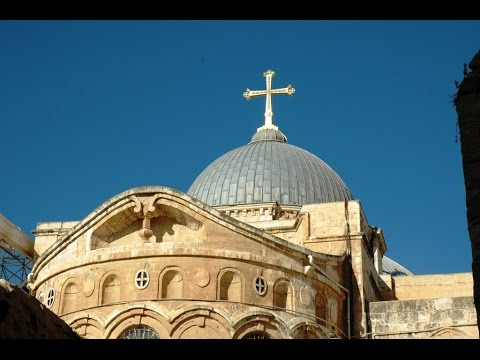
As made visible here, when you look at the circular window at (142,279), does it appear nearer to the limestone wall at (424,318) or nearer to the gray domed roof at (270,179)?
the limestone wall at (424,318)

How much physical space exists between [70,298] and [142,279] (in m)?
2.35

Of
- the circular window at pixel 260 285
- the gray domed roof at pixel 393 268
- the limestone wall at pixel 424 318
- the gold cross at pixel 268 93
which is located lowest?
the limestone wall at pixel 424 318

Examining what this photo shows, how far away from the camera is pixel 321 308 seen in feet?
83.4

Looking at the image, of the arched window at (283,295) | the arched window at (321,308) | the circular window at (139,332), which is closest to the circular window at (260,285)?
the arched window at (283,295)

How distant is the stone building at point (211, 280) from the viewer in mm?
23500

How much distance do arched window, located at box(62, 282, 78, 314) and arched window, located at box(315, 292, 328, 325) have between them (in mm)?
6680

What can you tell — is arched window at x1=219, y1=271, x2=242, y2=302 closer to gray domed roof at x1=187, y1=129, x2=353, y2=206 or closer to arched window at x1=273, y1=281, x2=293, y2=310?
arched window at x1=273, y1=281, x2=293, y2=310

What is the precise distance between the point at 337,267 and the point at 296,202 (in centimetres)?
839

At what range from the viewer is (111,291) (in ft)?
79.9

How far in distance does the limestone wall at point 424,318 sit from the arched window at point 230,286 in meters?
4.81

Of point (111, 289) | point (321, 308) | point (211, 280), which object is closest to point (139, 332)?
point (111, 289)
